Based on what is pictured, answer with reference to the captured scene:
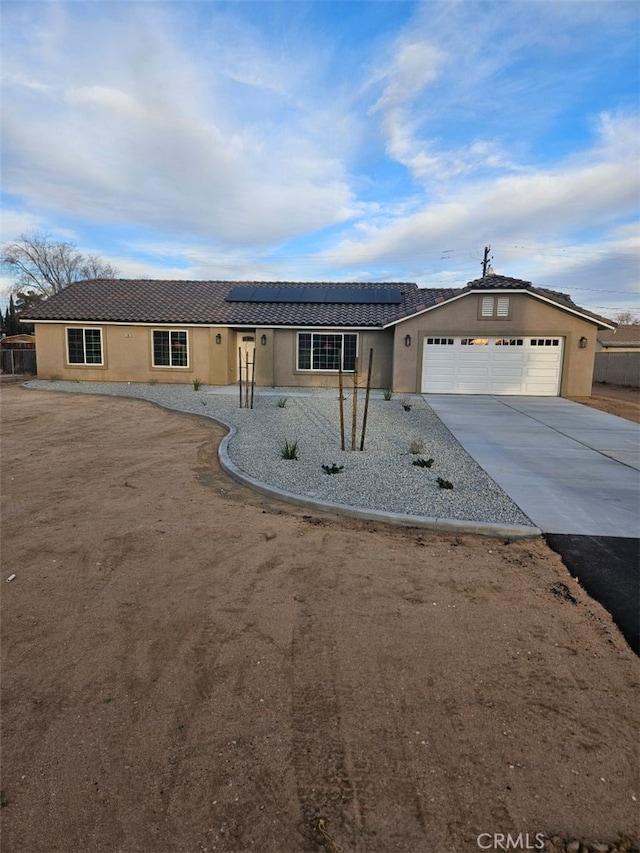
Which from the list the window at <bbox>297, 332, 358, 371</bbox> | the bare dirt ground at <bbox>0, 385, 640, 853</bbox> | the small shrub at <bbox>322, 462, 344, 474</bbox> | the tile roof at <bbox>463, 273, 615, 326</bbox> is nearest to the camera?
the bare dirt ground at <bbox>0, 385, 640, 853</bbox>

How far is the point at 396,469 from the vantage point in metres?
7.48

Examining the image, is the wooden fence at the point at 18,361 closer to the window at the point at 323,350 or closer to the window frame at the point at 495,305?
the window at the point at 323,350

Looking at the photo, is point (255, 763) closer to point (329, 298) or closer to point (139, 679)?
point (139, 679)

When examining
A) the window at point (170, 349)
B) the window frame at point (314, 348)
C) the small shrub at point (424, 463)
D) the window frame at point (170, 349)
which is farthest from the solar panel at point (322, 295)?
the small shrub at point (424, 463)

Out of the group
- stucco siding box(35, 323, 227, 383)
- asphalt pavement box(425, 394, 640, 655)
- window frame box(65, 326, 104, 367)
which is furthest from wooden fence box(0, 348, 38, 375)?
asphalt pavement box(425, 394, 640, 655)

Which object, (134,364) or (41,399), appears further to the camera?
(134,364)

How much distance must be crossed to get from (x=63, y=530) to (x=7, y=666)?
2266 mm

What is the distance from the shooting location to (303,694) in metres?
2.74

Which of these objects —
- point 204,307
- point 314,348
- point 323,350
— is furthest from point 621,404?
point 204,307

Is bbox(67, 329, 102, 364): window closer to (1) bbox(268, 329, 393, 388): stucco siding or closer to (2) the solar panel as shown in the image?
(2) the solar panel

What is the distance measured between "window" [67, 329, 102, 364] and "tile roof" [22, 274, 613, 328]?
599 millimetres

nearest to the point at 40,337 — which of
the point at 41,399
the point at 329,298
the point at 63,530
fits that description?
the point at 41,399

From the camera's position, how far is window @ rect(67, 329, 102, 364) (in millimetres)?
21375

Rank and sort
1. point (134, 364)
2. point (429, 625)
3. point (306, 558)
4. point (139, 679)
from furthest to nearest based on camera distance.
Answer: point (134, 364) → point (306, 558) → point (429, 625) → point (139, 679)
